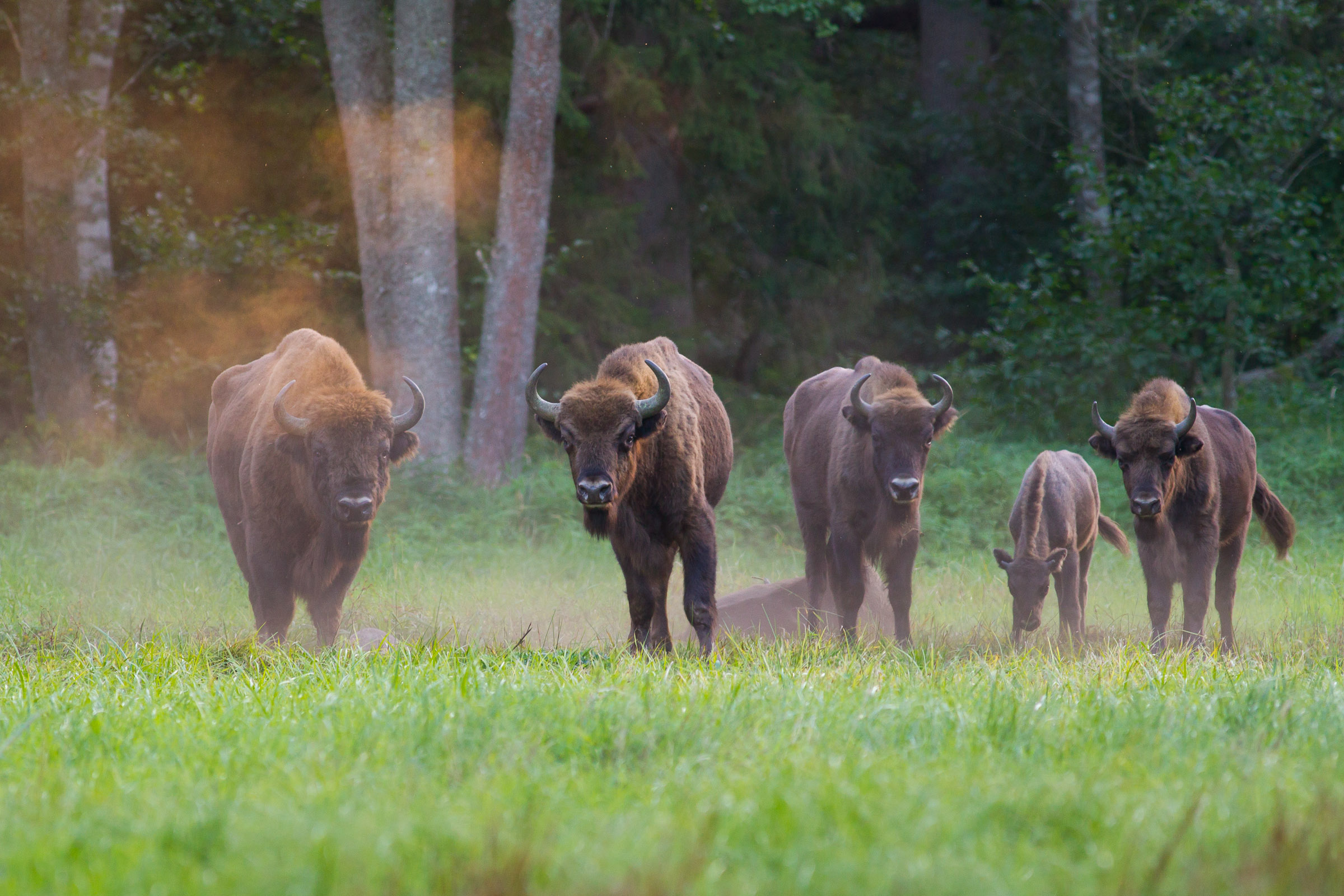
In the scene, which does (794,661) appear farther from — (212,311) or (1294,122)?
(212,311)

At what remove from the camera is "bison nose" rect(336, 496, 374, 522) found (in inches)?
268

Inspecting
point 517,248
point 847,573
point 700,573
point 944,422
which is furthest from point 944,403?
point 517,248

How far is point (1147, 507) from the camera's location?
23.9 ft

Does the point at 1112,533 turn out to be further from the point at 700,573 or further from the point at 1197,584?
the point at 700,573

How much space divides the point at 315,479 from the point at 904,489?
3.39 m

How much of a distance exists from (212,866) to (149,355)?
1514cm

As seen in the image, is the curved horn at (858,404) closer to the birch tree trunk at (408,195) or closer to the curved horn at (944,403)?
the curved horn at (944,403)

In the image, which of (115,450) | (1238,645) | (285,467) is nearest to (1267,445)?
(1238,645)

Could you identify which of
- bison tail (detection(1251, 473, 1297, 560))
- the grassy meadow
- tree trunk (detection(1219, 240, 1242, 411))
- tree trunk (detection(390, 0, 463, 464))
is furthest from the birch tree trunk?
tree trunk (detection(1219, 240, 1242, 411))

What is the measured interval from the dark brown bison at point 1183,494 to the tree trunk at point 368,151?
9075 mm

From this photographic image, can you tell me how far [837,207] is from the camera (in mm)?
20719

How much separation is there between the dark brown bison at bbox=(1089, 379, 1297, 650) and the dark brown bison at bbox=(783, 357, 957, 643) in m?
1.09

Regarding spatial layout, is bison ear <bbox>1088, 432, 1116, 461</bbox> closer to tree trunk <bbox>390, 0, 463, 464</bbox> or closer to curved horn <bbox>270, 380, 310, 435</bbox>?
curved horn <bbox>270, 380, 310, 435</bbox>

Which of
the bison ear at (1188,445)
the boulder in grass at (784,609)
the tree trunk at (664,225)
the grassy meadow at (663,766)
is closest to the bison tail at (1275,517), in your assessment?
the grassy meadow at (663,766)
